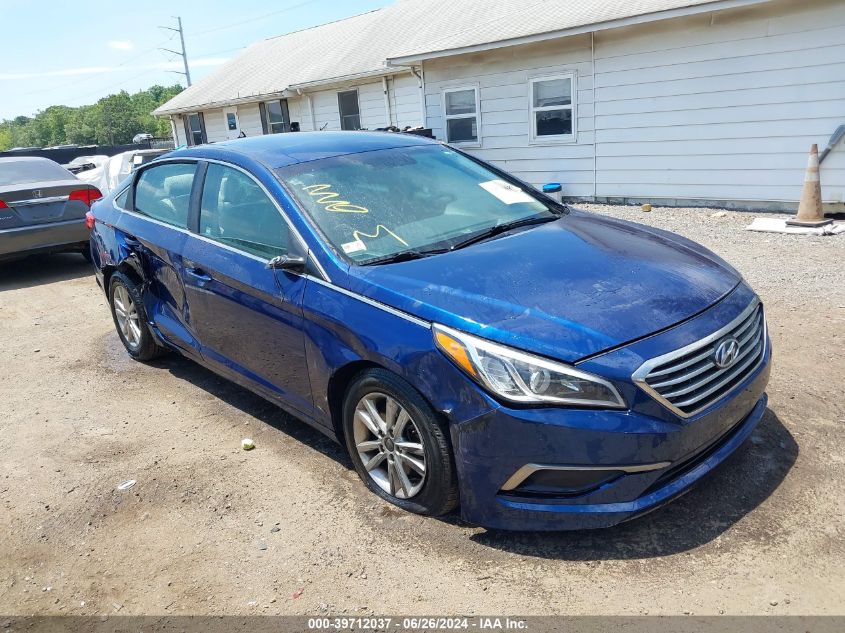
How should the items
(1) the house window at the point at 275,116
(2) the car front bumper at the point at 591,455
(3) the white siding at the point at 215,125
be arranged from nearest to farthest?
(2) the car front bumper at the point at 591,455, (1) the house window at the point at 275,116, (3) the white siding at the point at 215,125

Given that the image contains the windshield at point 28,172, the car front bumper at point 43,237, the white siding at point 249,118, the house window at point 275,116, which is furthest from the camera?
the white siding at point 249,118

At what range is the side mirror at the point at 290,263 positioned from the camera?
334 centimetres


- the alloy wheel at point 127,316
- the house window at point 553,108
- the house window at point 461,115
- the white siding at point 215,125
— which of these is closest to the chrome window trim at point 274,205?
the alloy wheel at point 127,316

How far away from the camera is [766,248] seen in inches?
301

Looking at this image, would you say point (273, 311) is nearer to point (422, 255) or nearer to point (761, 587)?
point (422, 255)

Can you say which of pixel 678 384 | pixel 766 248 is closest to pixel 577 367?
pixel 678 384

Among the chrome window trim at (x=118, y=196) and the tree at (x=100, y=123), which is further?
the tree at (x=100, y=123)

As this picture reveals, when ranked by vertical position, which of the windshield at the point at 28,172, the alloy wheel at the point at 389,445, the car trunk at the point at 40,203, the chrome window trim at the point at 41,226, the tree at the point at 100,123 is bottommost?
the alloy wheel at the point at 389,445

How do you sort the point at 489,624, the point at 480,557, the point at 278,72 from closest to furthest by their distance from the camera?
the point at 489,624, the point at 480,557, the point at 278,72

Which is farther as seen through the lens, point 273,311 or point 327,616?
point 273,311

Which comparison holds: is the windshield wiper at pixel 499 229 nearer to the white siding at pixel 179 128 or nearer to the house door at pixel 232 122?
the house door at pixel 232 122

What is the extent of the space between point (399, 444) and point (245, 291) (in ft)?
4.25

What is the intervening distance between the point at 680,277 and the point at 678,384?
680mm

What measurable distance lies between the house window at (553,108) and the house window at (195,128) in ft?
48.6
